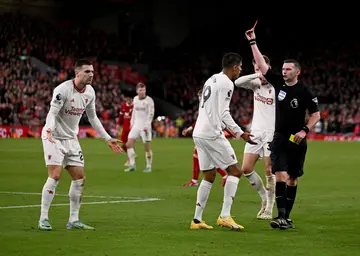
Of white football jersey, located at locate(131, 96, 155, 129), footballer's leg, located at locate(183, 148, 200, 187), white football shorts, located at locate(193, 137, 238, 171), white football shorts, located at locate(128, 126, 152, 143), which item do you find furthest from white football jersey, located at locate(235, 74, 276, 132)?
white football jersey, located at locate(131, 96, 155, 129)

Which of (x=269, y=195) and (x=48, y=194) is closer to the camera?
(x=48, y=194)

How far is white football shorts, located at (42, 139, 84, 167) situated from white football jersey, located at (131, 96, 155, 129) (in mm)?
14130

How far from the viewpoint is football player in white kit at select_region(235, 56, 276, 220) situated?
13516 mm

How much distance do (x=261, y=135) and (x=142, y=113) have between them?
12664mm

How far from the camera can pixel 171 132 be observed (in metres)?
58.3

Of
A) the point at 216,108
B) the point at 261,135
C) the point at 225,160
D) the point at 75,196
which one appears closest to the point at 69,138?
the point at 75,196

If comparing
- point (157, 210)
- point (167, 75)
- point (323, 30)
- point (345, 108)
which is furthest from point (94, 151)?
point (323, 30)

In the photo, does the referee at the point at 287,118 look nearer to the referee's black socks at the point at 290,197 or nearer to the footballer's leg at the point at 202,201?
the referee's black socks at the point at 290,197

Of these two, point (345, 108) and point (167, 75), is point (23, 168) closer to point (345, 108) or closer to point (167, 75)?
point (345, 108)

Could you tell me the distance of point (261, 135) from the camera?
13812 millimetres

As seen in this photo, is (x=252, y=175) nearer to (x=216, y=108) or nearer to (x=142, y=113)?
(x=216, y=108)

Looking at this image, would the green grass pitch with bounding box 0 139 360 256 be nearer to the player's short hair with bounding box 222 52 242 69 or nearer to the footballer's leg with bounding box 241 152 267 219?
the footballer's leg with bounding box 241 152 267 219

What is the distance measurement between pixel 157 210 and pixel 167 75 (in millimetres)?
54550

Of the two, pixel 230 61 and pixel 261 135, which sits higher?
pixel 230 61
